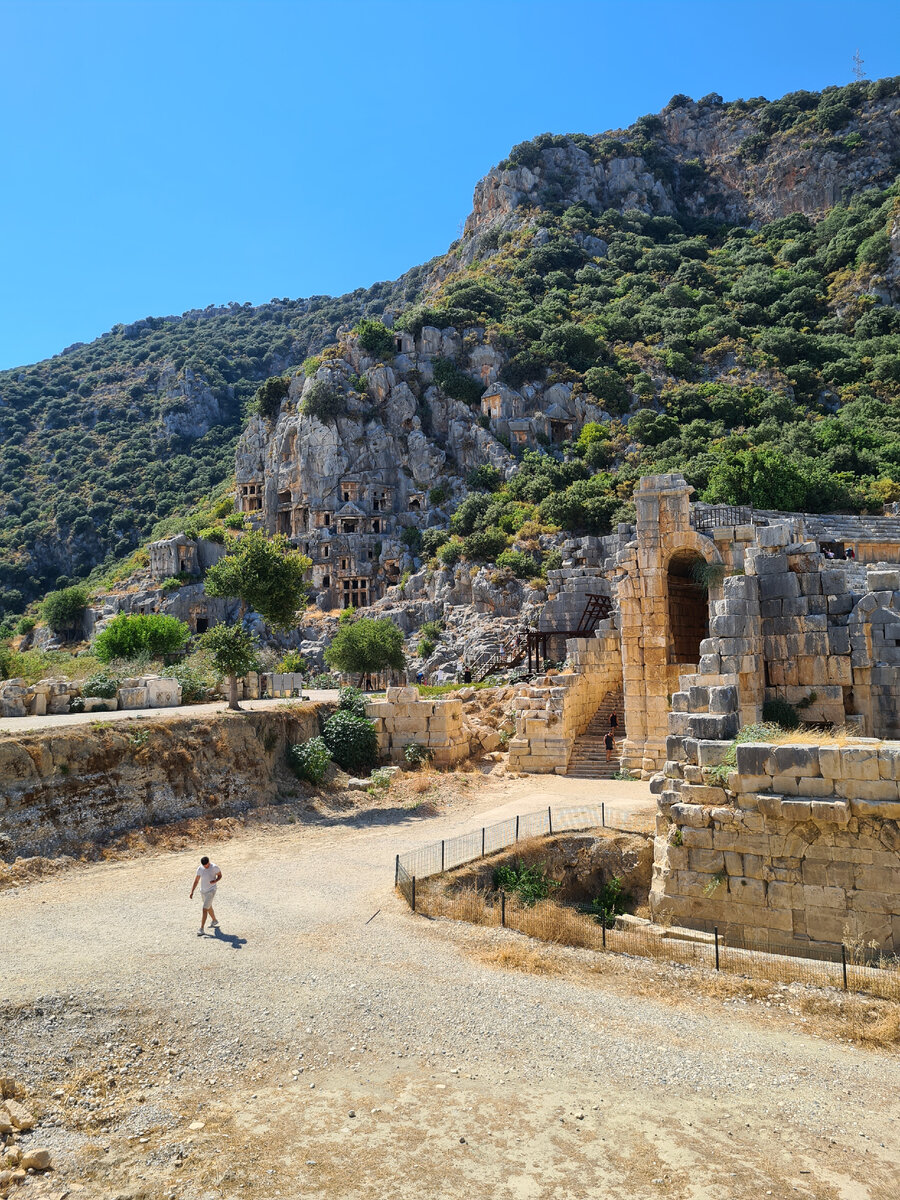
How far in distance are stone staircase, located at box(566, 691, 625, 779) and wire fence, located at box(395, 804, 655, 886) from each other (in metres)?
5.22

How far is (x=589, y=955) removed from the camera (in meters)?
9.73

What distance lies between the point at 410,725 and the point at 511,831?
22.9ft

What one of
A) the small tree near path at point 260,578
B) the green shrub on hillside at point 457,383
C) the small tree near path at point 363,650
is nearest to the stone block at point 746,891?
the small tree near path at point 260,578

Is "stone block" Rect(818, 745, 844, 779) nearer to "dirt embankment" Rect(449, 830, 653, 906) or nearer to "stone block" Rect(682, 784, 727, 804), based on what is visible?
"stone block" Rect(682, 784, 727, 804)

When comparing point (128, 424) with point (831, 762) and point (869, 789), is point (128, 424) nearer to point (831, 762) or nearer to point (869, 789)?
point (831, 762)

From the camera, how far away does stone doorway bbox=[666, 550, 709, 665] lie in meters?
21.9

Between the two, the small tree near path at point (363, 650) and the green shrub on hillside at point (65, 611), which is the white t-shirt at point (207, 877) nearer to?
the small tree near path at point (363, 650)

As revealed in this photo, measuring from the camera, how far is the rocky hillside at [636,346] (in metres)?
58.0

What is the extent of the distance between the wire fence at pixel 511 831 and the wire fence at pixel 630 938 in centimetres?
3

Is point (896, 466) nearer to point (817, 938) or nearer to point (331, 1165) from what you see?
point (817, 938)

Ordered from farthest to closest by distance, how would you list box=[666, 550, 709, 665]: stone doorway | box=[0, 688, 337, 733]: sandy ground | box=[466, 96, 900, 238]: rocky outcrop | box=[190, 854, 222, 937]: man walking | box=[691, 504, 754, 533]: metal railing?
box=[466, 96, 900, 238]: rocky outcrop, box=[691, 504, 754, 533]: metal railing, box=[666, 550, 709, 665]: stone doorway, box=[0, 688, 337, 733]: sandy ground, box=[190, 854, 222, 937]: man walking

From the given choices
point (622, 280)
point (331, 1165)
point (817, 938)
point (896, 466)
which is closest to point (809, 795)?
point (817, 938)

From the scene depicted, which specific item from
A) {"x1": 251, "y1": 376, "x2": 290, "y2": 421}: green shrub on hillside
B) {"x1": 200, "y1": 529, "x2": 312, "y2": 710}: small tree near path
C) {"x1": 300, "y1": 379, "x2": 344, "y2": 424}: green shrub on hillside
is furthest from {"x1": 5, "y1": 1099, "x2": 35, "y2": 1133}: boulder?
{"x1": 251, "y1": 376, "x2": 290, "y2": 421}: green shrub on hillside

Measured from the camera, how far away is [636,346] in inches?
2840
